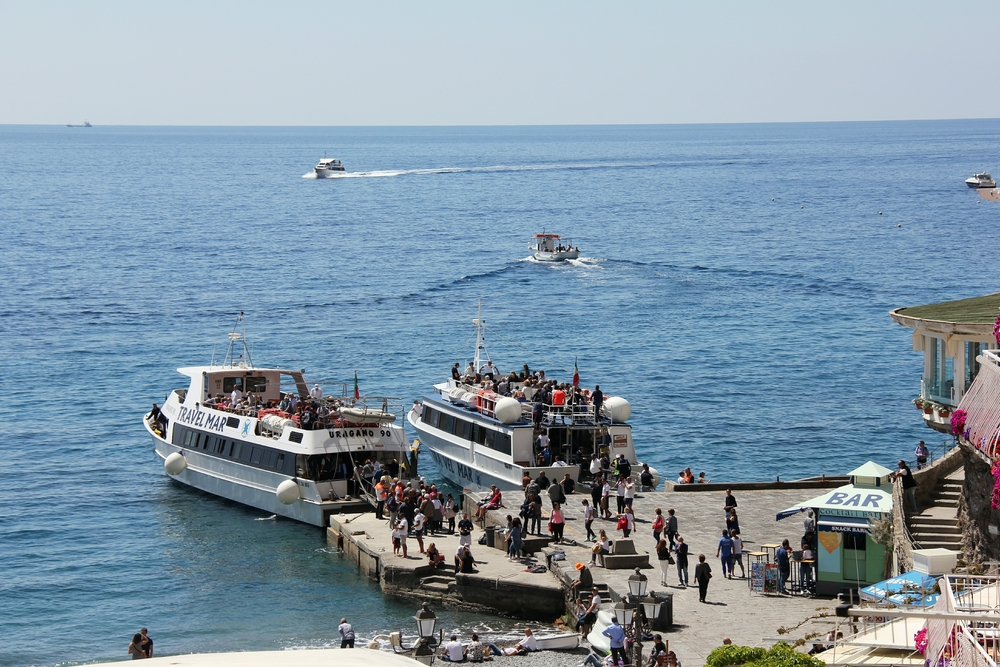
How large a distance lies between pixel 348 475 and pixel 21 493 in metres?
11.6

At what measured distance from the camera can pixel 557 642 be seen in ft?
83.4

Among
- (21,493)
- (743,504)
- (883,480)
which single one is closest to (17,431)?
(21,493)

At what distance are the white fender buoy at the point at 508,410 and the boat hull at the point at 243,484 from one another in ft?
15.6

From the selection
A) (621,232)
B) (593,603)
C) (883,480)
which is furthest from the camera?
(621,232)

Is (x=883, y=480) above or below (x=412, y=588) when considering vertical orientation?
above

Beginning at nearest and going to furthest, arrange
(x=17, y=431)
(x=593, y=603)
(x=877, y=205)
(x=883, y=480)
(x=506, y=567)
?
(x=593, y=603)
(x=883, y=480)
(x=506, y=567)
(x=17, y=431)
(x=877, y=205)

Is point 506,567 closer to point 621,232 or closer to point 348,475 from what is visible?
point 348,475

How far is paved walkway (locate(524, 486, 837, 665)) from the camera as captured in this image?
2423 cm

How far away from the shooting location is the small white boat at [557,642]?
83.1 feet

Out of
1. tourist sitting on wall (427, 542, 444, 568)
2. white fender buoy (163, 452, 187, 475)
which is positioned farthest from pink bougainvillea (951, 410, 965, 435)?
white fender buoy (163, 452, 187, 475)

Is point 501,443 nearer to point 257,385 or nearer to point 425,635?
point 257,385

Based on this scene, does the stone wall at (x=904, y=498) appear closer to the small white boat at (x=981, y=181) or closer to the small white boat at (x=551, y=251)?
the small white boat at (x=551, y=251)

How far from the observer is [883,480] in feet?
90.6

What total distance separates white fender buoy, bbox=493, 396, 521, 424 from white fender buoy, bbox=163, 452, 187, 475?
453 inches
